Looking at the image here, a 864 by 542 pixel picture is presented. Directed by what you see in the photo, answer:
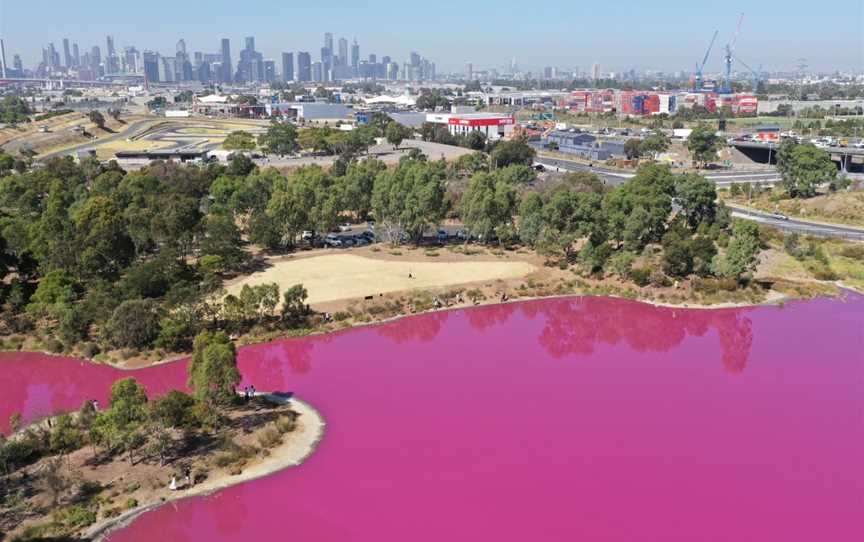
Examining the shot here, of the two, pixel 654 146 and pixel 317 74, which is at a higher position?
pixel 317 74

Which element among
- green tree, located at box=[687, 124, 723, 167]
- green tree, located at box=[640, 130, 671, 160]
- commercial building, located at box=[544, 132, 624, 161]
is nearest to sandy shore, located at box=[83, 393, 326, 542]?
green tree, located at box=[687, 124, 723, 167]

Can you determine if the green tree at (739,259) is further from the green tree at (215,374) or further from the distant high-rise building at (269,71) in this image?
the distant high-rise building at (269,71)

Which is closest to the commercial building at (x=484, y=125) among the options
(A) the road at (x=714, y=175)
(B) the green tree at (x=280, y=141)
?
(A) the road at (x=714, y=175)

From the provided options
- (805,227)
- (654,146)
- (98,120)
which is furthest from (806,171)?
(98,120)

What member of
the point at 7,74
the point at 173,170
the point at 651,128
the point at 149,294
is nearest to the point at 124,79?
the point at 7,74

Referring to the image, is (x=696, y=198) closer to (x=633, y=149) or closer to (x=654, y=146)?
(x=633, y=149)

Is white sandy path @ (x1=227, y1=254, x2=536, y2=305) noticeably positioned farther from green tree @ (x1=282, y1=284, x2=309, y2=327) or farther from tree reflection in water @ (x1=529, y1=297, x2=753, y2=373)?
tree reflection in water @ (x1=529, y1=297, x2=753, y2=373)
